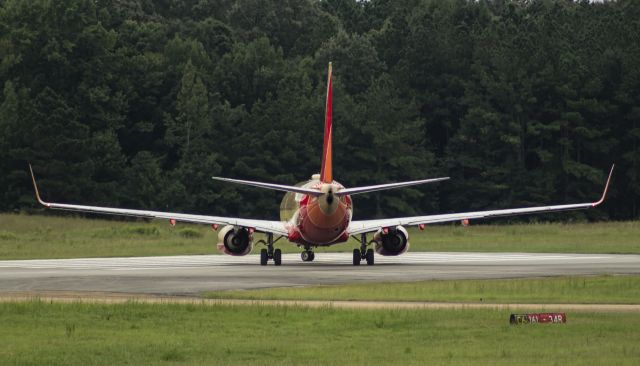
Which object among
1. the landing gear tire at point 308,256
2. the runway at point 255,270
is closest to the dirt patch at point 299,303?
the runway at point 255,270

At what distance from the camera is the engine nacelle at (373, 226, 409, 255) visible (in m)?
55.2

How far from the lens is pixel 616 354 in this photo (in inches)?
947

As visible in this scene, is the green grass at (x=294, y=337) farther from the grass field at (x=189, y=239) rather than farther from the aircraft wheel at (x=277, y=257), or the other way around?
the grass field at (x=189, y=239)

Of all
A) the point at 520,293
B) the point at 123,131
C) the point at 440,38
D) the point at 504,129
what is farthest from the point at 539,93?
the point at 520,293

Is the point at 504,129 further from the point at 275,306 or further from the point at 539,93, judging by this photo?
the point at 275,306

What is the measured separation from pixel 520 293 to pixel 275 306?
7597mm

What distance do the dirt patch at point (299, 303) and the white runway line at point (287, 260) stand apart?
1490cm

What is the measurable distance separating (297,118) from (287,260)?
64.5m

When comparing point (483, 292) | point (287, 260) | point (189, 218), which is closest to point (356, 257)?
point (287, 260)

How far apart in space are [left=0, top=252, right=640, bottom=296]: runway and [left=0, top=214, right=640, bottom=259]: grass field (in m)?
6.19

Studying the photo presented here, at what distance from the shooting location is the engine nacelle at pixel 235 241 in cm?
5469

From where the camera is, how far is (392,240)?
5528 centimetres

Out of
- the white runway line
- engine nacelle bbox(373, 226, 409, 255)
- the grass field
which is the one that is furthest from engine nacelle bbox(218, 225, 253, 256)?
the grass field

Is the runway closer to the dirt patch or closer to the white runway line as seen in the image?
A: the white runway line
